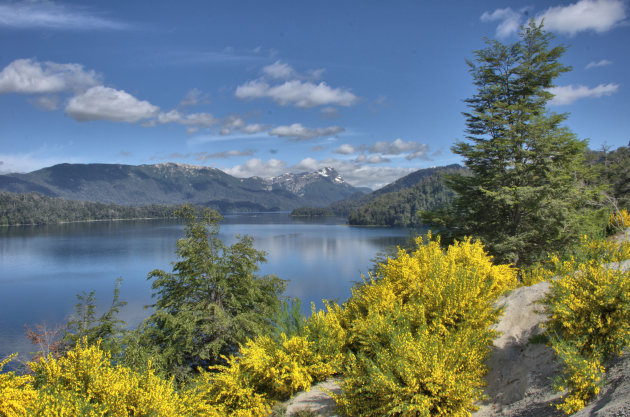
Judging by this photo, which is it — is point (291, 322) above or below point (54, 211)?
below

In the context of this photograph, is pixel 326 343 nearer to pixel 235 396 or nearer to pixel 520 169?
pixel 235 396

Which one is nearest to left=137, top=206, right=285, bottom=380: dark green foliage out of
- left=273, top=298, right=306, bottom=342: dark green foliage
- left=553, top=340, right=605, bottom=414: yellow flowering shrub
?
left=273, top=298, right=306, bottom=342: dark green foliage

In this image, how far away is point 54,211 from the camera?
15975cm

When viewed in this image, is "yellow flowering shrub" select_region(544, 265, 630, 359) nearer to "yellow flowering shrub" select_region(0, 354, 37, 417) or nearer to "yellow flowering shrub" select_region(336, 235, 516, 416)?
"yellow flowering shrub" select_region(336, 235, 516, 416)

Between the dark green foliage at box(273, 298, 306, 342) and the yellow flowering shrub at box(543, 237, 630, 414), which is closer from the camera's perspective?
the yellow flowering shrub at box(543, 237, 630, 414)

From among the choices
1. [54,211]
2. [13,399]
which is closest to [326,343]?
[13,399]

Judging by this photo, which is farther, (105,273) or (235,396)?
(105,273)

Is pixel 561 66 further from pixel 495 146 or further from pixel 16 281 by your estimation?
pixel 16 281

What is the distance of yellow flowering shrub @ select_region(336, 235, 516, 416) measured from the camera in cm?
498

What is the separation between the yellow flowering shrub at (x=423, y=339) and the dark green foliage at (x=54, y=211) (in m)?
139

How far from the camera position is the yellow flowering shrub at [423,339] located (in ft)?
16.3

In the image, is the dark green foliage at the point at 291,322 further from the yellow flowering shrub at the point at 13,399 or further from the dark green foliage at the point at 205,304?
the yellow flowering shrub at the point at 13,399

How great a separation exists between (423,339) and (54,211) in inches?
7410

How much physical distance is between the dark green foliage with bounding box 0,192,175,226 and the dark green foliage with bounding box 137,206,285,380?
130272mm
